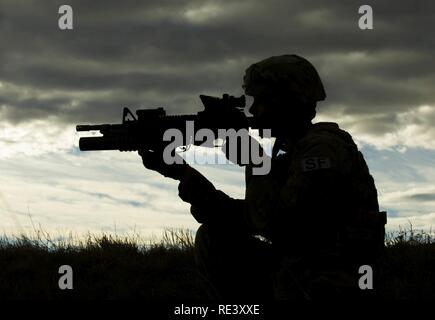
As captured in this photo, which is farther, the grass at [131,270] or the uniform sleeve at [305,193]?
the grass at [131,270]

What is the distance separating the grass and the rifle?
2.14 meters

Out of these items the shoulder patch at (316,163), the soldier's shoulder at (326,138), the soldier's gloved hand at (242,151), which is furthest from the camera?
the soldier's gloved hand at (242,151)

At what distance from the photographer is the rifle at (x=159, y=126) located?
6.15 metres

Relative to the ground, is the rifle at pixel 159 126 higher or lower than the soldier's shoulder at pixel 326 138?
higher

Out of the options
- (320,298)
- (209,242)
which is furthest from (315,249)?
(209,242)

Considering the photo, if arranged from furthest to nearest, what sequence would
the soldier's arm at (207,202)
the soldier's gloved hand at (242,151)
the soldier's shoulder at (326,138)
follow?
the soldier's arm at (207,202)
the soldier's gloved hand at (242,151)
the soldier's shoulder at (326,138)

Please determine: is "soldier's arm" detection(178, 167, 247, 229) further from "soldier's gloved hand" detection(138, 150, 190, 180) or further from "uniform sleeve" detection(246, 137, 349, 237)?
"uniform sleeve" detection(246, 137, 349, 237)

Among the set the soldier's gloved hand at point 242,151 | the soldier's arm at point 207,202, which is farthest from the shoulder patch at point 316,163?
the soldier's arm at point 207,202

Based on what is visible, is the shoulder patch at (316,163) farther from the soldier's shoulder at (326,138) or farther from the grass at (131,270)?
the grass at (131,270)

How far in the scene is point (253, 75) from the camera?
559 centimetres

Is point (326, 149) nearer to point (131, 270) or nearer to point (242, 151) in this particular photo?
point (242, 151)

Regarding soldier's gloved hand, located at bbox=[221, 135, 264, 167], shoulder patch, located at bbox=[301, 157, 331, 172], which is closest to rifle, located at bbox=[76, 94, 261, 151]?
soldier's gloved hand, located at bbox=[221, 135, 264, 167]

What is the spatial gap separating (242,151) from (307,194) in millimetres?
932
